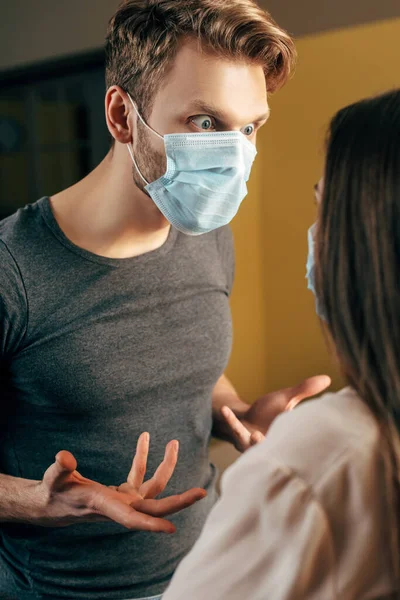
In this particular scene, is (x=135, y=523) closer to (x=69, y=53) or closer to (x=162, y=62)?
(x=162, y=62)

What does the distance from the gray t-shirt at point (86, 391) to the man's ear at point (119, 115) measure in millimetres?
202

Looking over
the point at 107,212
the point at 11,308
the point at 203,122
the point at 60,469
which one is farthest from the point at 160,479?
the point at 203,122

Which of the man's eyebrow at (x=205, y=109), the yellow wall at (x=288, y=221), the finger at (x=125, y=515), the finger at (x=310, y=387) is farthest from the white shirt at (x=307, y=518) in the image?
the yellow wall at (x=288, y=221)

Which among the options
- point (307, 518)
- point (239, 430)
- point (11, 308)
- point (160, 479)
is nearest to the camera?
point (307, 518)

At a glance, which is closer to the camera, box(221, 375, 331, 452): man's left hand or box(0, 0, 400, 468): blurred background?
box(221, 375, 331, 452): man's left hand

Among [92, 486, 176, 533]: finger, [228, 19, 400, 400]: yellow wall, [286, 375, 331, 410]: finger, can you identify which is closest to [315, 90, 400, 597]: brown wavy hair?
[92, 486, 176, 533]: finger

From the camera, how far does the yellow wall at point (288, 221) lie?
3104 mm

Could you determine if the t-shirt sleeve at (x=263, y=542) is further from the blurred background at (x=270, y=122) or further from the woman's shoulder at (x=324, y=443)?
the blurred background at (x=270, y=122)

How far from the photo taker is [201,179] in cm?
134

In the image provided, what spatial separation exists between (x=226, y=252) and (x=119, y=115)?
44 cm

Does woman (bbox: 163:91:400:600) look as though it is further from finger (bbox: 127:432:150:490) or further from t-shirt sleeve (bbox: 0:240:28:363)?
t-shirt sleeve (bbox: 0:240:28:363)

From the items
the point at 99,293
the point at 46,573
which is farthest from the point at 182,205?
the point at 46,573

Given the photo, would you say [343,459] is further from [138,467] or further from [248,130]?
[248,130]

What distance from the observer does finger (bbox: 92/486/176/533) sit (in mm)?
911
